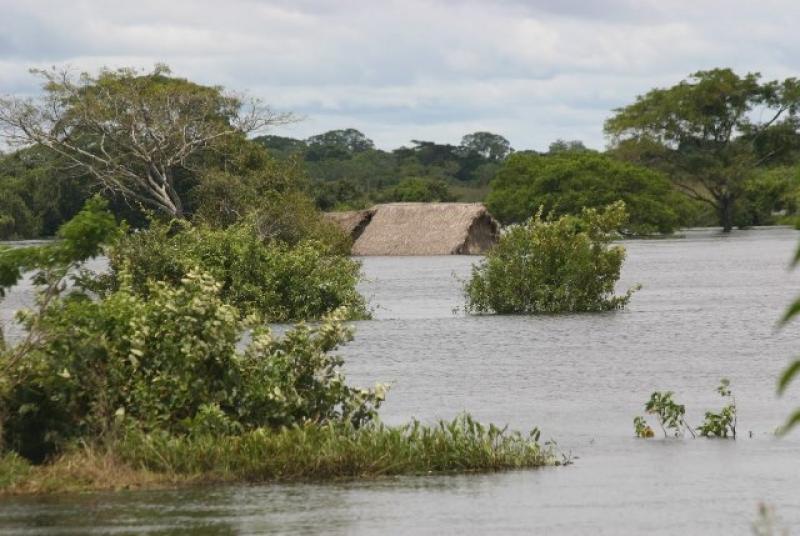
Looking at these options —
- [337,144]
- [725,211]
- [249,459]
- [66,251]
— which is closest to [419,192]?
[725,211]

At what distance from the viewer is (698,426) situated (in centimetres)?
2012

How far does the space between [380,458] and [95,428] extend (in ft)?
8.79

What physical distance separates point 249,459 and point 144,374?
144cm

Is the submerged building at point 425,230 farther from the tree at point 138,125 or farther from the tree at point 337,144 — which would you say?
the tree at point 337,144

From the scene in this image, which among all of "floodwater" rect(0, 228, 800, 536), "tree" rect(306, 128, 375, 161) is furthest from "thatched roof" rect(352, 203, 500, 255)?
"tree" rect(306, 128, 375, 161)

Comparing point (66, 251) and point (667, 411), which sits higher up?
point (66, 251)

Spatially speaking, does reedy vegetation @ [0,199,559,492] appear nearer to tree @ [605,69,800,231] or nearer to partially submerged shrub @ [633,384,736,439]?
partially submerged shrub @ [633,384,736,439]

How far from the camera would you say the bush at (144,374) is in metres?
15.3

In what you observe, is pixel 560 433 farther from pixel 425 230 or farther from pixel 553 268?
pixel 425 230

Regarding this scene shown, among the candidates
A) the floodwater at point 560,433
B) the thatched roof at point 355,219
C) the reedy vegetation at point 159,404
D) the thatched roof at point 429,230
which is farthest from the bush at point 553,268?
the thatched roof at point 355,219

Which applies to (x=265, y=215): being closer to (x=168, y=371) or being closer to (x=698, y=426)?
(x=698, y=426)

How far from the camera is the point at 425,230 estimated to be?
262 ft

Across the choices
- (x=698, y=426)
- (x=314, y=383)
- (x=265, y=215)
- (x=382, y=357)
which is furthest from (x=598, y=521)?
(x=265, y=215)

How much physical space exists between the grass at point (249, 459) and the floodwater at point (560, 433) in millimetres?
246
